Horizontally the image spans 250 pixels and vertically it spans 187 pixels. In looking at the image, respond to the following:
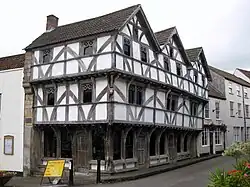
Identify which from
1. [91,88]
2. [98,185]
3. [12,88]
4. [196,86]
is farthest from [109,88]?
[196,86]

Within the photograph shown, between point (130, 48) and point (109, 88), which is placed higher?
point (130, 48)

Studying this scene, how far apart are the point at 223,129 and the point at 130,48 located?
59.6 ft

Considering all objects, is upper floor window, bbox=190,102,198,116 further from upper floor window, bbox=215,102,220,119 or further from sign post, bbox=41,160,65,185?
sign post, bbox=41,160,65,185

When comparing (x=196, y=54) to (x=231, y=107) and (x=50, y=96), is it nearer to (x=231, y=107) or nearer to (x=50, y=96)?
(x=231, y=107)

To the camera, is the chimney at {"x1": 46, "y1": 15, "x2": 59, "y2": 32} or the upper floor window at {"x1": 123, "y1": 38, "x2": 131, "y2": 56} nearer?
the upper floor window at {"x1": 123, "y1": 38, "x2": 131, "y2": 56}

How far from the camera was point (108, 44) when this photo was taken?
18000 mm

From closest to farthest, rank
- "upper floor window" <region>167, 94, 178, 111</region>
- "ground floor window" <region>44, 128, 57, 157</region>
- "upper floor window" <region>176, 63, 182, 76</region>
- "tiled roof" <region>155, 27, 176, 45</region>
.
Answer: "ground floor window" <region>44, 128, 57, 157</region>
"tiled roof" <region>155, 27, 176, 45</region>
"upper floor window" <region>167, 94, 178, 111</region>
"upper floor window" <region>176, 63, 182, 76</region>

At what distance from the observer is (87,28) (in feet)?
65.3

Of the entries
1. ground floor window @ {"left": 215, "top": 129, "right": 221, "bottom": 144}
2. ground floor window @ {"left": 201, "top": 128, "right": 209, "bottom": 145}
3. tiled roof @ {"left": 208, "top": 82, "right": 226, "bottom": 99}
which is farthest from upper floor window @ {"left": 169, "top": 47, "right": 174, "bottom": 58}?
ground floor window @ {"left": 215, "top": 129, "right": 221, "bottom": 144}

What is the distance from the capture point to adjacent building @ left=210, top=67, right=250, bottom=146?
1363 inches

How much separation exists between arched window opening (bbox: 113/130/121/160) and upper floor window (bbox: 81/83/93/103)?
2.55m

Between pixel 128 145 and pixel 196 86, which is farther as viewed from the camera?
pixel 196 86

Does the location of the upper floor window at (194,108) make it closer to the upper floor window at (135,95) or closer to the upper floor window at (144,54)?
the upper floor window at (144,54)

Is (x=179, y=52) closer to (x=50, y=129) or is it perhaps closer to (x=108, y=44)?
(x=108, y=44)
